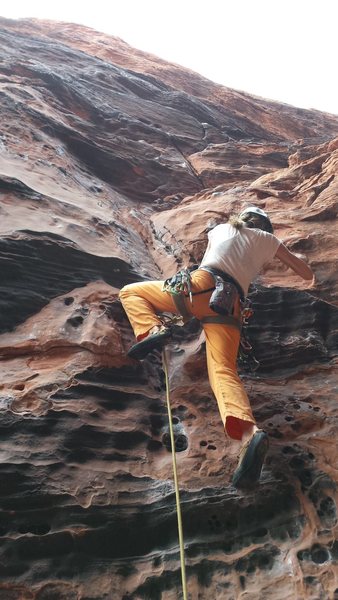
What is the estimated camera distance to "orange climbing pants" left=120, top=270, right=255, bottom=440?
411 cm

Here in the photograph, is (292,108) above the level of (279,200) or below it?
above

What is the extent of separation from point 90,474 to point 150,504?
54cm

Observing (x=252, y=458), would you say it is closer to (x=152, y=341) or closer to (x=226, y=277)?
(x=152, y=341)

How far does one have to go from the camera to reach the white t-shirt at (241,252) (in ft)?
17.3

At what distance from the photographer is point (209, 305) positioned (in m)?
4.93

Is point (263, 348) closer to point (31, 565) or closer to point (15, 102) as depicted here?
point (31, 565)

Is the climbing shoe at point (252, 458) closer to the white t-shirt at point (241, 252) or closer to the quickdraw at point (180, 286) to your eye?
the quickdraw at point (180, 286)

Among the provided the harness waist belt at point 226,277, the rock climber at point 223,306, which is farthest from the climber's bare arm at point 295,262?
the harness waist belt at point 226,277

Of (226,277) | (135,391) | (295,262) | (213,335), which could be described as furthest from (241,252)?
(135,391)

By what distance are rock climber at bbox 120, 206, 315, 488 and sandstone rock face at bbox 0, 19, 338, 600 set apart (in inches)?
18.7

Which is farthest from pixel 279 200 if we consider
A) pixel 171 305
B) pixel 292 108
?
pixel 292 108

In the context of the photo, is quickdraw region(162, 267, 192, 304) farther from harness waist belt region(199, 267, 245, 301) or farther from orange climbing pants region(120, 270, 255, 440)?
harness waist belt region(199, 267, 245, 301)

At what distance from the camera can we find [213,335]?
16.1 feet

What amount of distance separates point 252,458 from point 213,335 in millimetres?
1366
